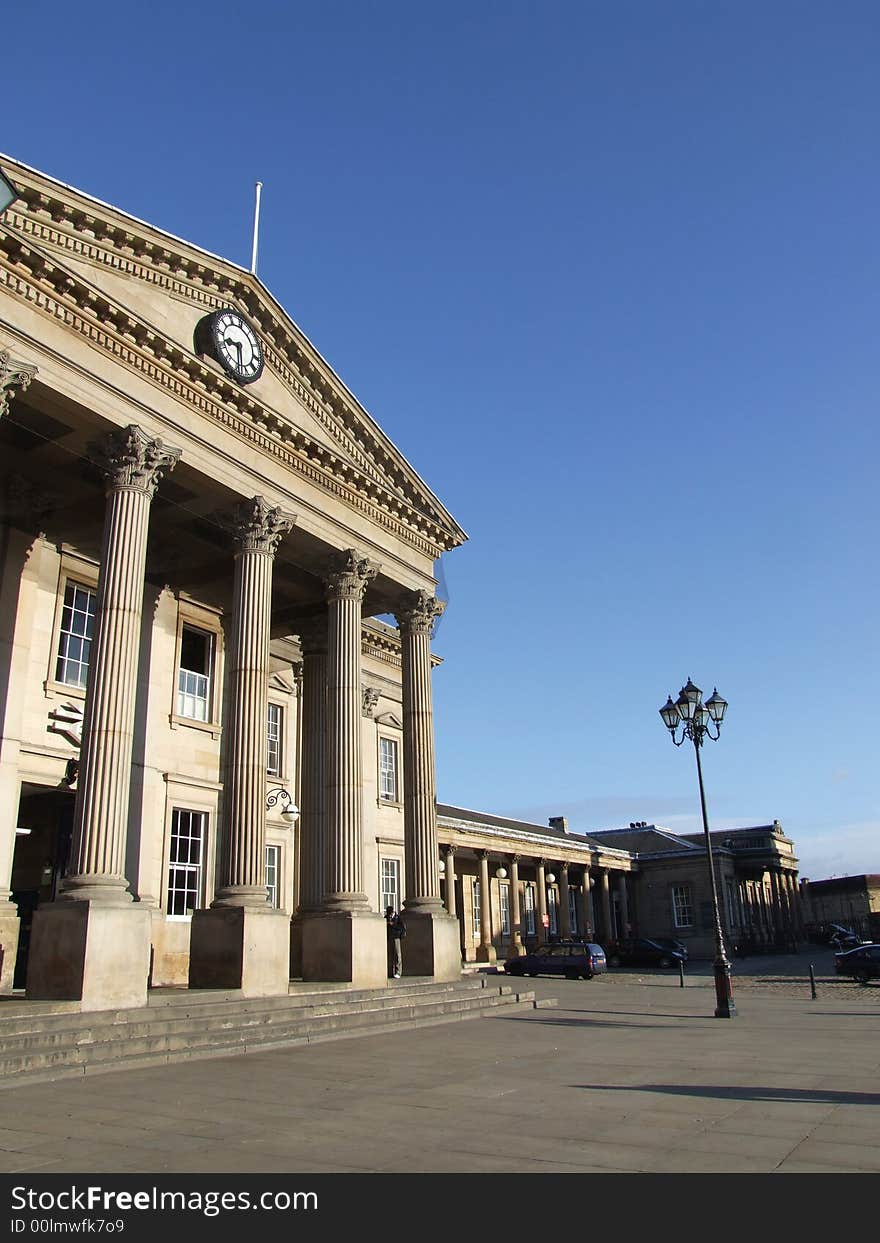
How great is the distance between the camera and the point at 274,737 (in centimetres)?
2888

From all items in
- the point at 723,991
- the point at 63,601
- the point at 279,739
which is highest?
the point at 63,601

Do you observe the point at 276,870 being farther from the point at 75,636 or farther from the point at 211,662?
the point at 75,636

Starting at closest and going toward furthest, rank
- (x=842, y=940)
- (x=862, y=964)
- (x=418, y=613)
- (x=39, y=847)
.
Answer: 1. (x=39, y=847)
2. (x=418, y=613)
3. (x=862, y=964)
4. (x=842, y=940)

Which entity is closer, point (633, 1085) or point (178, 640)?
point (633, 1085)

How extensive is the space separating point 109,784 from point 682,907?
59743 mm

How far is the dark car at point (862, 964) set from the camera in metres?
35.3

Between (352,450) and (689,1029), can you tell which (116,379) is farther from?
(689,1029)

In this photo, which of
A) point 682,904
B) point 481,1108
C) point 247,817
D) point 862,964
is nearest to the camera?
point 481,1108

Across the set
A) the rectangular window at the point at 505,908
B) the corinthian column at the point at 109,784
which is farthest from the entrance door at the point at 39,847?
the rectangular window at the point at 505,908

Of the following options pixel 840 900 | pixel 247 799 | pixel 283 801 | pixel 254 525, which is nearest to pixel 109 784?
pixel 247 799

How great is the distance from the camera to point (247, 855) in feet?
61.8

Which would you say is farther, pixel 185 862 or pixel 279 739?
pixel 279 739
